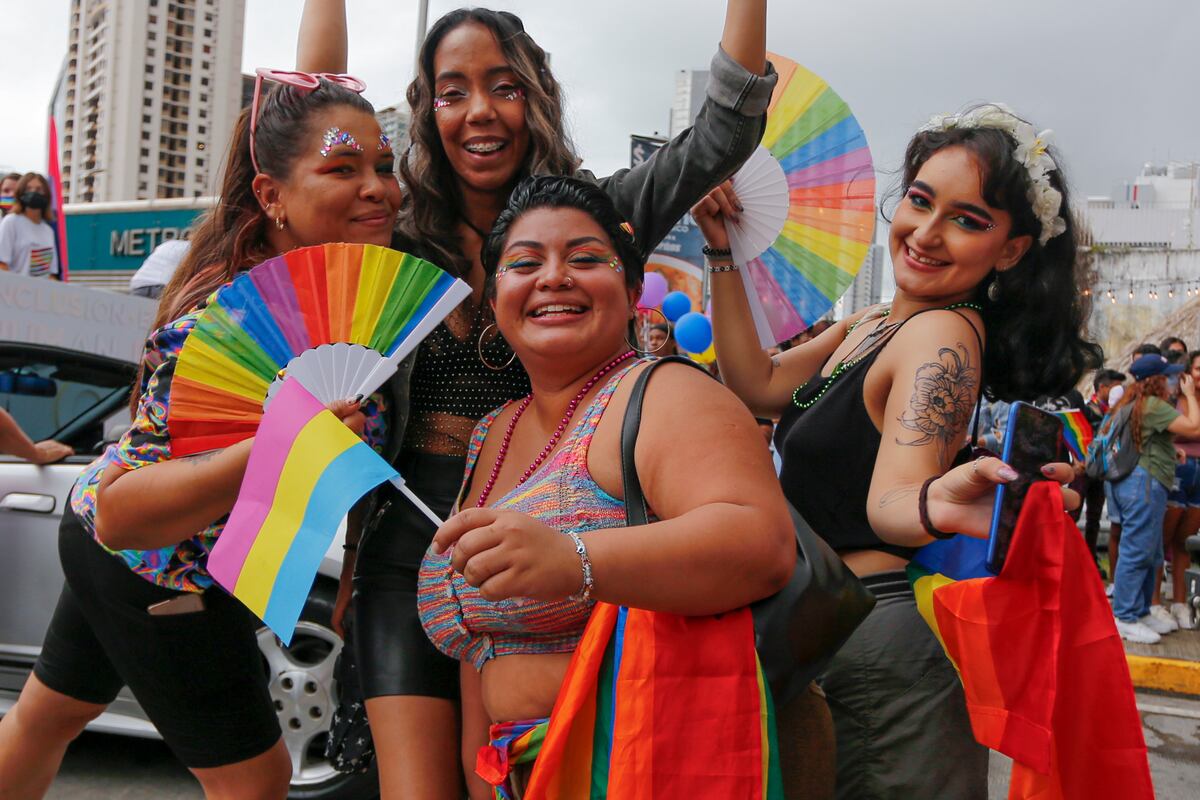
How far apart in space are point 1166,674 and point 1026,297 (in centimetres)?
539

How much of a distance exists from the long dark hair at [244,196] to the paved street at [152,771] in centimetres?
253

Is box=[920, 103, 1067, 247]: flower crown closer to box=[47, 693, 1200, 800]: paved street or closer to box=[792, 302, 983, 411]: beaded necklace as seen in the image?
box=[792, 302, 983, 411]: beaded necklace

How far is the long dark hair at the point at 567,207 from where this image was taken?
77.4 inches

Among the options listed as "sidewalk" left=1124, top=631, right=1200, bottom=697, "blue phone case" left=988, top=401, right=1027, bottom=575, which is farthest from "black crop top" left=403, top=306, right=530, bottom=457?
"sidewalk" left=1124, top=631, right=1200, bottom=697

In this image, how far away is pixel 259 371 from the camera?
76.1 inches

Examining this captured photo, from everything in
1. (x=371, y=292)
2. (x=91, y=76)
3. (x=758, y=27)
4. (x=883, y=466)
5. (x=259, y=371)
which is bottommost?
(x=883, y=466)

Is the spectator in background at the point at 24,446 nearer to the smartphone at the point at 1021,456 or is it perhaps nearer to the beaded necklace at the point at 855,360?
the beaded necklace at the point at 855,360

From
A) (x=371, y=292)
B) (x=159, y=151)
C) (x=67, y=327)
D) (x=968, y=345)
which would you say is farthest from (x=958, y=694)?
(x=159, y=151)

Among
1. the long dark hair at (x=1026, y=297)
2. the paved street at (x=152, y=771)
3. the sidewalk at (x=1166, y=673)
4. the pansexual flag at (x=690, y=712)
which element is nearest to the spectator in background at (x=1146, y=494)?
the sidewalk at (x=1166, y=673)

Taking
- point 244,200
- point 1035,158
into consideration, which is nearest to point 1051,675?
point 1035,158

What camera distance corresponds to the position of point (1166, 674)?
6.58 metres

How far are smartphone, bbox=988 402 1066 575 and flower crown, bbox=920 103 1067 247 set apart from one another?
0.67 metres

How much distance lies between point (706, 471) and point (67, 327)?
560 cm

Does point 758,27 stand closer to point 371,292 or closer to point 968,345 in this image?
point 968,345
